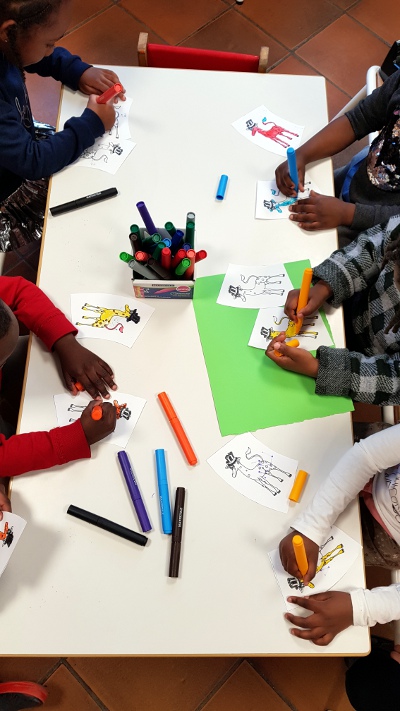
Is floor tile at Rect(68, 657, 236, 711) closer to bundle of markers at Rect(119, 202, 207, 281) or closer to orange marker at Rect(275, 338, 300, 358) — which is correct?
orange marker at Rect(275, 338, 300, 358)

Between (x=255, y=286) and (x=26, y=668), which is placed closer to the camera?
(x=255, y=286)

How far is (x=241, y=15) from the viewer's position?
228cm

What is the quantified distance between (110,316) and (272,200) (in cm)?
42

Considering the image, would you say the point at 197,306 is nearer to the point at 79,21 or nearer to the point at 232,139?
the point at 232,139

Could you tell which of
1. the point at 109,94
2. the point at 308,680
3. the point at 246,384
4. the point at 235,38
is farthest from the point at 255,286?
the point at 235,38

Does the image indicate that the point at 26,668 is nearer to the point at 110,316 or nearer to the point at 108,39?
the point at 110,316

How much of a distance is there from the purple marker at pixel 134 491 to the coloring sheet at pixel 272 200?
57cm

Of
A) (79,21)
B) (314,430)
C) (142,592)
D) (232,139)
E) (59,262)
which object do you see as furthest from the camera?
(79,21)

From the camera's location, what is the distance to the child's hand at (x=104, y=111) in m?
1.20

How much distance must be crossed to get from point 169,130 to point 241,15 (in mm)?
1407

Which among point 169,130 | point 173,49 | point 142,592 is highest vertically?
point 173,49

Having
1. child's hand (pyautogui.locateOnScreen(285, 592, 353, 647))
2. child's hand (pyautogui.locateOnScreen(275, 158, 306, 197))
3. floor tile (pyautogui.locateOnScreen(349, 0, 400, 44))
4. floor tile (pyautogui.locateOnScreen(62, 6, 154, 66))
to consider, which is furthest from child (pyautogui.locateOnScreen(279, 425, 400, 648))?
floor tile (pyautogui.locateOnScreen(349, 0, 400, 44))

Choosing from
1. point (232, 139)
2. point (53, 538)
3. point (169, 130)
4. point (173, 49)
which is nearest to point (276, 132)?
point (232, 139)

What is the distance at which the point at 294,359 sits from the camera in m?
0.99
